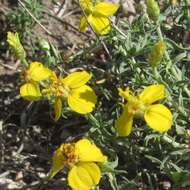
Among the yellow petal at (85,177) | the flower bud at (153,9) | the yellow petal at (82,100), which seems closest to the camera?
the yellow petal at (85,177)

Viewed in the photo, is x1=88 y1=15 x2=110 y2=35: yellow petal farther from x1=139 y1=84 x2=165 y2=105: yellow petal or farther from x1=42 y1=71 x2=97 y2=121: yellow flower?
x1=139 y1=84 x2=165 y2=105: yellow petal

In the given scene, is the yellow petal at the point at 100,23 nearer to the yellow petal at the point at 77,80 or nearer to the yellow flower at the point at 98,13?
the yellow flower at the point at 98,13

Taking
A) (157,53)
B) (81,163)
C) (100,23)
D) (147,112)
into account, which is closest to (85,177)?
(81,163)

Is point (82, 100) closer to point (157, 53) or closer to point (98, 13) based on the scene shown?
point (157, 53)

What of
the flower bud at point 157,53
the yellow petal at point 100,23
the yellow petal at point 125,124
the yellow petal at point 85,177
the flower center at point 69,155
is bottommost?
the yellow petal at point 85,177

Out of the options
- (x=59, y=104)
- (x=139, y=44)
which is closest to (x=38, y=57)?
(x=139, y=44)

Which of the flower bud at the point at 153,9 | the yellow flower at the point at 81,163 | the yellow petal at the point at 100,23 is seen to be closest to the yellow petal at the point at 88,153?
the yellow flower at the point at 81,163

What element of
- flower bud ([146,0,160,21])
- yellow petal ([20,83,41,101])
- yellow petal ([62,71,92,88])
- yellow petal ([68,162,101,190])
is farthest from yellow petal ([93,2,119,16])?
yellow petal ([68,162,101,190])

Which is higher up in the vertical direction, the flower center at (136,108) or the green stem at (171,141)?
the flower center at (136,108)
